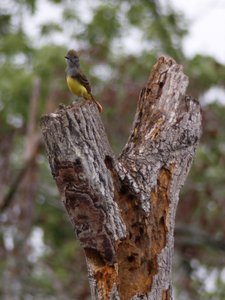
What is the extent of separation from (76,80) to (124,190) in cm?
124

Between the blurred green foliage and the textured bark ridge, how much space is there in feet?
25.9

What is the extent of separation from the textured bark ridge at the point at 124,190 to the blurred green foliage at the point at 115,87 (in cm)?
790

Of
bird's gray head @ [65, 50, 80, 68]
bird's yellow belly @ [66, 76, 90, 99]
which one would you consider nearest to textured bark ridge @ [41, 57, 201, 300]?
bird's yellow belly @ [66, 76, 90, 99]

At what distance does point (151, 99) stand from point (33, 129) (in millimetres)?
8121

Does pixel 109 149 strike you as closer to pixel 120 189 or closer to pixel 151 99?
pixel 120 189

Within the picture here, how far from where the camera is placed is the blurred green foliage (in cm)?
1391

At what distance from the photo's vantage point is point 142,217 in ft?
17.5

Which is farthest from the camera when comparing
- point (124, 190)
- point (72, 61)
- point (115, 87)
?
point (115, 87)

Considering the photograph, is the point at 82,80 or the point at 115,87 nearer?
the point at 82,80

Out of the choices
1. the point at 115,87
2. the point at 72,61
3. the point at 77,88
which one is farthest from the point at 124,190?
the point at 115,87

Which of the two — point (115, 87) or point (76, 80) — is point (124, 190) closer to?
point (76, 80)

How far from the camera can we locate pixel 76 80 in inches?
249

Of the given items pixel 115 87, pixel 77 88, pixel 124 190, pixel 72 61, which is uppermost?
pixel 115 87

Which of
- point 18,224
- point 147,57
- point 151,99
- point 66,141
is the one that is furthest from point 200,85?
point 66,141
